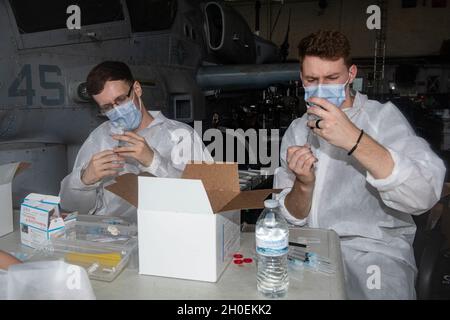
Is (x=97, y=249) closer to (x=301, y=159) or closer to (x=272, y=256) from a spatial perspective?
(x=272, y=256)

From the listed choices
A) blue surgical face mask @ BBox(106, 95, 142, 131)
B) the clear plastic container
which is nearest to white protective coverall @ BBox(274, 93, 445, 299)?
the clear plastic container

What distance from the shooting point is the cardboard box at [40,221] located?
4.23 feet

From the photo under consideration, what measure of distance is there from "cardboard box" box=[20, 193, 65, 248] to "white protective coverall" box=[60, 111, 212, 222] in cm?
43

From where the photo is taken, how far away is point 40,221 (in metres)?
1.30

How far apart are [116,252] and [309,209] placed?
82 cm

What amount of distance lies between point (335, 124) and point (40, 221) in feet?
3.25

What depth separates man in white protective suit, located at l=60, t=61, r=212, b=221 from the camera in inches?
61.6

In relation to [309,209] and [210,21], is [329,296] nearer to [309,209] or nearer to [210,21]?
[309,209]

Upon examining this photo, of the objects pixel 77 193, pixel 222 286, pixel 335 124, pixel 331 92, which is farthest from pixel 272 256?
pixel 77 193

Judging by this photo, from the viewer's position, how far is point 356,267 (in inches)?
58.2

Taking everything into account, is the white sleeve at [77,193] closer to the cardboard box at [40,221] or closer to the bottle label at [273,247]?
the cardboard box at [40,221]

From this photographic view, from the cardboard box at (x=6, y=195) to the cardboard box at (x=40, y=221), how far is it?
0.47ft

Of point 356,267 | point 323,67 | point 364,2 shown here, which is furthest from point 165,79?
point 364,2

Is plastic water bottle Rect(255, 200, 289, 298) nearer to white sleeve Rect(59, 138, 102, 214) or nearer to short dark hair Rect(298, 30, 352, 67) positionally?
short dark hair Rect(298, 30, 352, 67)
